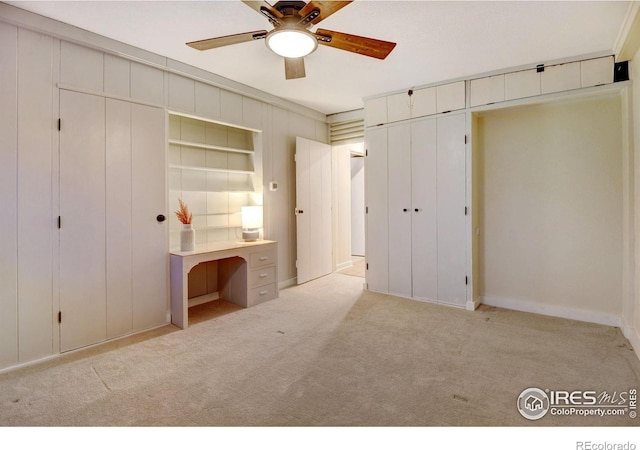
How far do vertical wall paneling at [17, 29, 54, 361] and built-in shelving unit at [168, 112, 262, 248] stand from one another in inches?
40.7

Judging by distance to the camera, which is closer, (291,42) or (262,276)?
(291,42)

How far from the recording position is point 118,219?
2.81 meters

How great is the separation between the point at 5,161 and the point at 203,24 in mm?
1676

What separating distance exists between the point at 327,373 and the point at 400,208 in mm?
2305

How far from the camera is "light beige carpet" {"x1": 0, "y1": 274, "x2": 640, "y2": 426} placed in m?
1.77

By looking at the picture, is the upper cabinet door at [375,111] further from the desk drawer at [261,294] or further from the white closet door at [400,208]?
the desk drawer at [261,294]

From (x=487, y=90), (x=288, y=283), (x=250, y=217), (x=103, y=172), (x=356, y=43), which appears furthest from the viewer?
(x=288, y=283)

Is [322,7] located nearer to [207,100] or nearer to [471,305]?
[207,100]

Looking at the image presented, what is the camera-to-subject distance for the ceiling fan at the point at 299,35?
5.74 ft

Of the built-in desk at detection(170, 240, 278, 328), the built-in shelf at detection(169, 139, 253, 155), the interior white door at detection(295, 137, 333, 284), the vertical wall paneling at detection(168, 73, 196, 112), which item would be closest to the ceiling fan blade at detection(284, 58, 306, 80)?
the vertical wall paneling at detection(168, 73, 196, 112)

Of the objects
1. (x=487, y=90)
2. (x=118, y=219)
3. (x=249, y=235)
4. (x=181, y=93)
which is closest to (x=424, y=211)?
(x=487, y=90)

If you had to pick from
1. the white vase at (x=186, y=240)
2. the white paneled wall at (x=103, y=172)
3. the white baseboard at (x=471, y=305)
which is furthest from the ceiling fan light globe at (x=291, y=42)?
the white baseboard at (x=471, y=305)

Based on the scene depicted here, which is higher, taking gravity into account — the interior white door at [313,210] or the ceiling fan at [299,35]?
the ceiling fan at [299,35]

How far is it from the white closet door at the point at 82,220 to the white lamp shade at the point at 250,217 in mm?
1462
